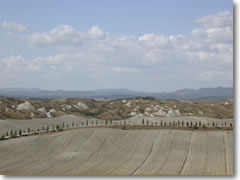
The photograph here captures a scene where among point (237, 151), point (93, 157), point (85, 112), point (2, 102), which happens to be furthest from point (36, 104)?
point (237, 151)

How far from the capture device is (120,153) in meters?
15.5

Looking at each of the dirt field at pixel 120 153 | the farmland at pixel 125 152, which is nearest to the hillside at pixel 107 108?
the farmland at pixel 125 152

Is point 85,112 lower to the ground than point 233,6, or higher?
lower

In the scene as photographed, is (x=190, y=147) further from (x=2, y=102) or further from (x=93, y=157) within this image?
(x=2, y=102)

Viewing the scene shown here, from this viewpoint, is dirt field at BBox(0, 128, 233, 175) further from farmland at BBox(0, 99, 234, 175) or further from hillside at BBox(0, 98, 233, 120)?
hillside at BBox(0, 98, 233, 120)

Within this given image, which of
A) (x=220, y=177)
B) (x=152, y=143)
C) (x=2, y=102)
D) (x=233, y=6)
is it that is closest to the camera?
(x=220, y=177)

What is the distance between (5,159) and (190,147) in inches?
366

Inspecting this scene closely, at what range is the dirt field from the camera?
41.9 ft

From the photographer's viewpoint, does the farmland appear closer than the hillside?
Yes

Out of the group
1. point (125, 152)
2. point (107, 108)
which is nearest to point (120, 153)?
point (125, 152)

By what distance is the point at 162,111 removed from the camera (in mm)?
50438

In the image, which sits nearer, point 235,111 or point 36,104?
point 235,111

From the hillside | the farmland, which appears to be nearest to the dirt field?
the farmland

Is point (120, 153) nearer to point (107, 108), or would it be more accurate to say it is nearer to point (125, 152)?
point (125, 152)
